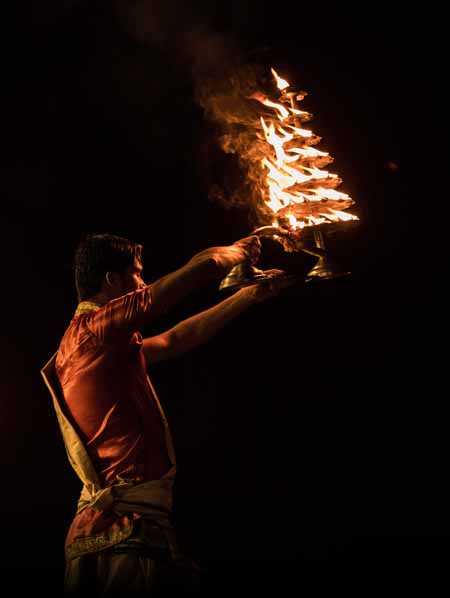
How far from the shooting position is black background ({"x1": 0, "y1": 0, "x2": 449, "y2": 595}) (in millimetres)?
2941

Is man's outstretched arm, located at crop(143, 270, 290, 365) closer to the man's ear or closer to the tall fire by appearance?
the tall fire

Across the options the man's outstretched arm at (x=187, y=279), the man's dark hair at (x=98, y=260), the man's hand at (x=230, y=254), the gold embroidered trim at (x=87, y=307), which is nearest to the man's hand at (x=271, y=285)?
the man's hand at (x=230, y=254)

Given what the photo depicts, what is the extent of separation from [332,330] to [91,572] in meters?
1.69

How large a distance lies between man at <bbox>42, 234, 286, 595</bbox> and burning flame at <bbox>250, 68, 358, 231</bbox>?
0.19 meters


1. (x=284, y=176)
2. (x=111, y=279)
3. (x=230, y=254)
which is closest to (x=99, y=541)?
(x=111, y=279)

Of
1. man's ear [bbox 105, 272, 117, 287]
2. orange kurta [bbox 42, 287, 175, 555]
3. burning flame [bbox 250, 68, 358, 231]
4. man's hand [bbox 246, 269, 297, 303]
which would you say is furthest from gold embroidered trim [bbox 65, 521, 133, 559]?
burning flame [bbox 250, 68, 358, 231]

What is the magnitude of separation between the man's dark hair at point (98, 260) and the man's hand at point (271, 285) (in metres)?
0.47

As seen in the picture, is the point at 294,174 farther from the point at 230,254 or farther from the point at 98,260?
the point at 98,260

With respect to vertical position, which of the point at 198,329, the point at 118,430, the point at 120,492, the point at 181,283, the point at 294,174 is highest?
the point at 294,174

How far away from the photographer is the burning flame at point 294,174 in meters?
2.21

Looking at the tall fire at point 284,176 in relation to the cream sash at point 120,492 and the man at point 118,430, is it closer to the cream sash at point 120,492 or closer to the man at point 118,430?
the man at point 118,430

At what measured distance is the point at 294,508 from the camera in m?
2.98

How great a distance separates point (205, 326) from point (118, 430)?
0.65 metres

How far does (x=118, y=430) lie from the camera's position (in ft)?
6.61
